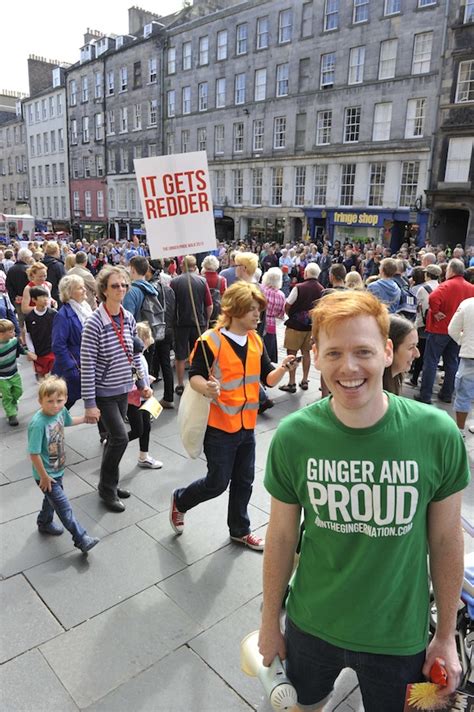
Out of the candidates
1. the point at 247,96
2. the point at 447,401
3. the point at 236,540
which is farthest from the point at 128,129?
the point at 236,540

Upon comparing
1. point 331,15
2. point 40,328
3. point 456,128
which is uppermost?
point 331,15

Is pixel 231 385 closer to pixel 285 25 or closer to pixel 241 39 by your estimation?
pixel 285 25

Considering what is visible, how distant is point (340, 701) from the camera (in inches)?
94.2

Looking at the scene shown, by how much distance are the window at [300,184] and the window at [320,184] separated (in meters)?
0.85

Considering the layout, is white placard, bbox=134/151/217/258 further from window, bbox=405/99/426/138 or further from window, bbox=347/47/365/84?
window, bbox=347/47/365/84

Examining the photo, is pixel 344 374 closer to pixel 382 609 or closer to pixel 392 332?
pixel 382 609

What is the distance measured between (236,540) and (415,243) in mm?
23273

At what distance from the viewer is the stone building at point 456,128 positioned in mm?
21594

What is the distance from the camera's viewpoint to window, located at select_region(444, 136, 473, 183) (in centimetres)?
2209

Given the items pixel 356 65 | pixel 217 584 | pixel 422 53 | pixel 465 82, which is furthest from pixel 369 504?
pixel 356 65

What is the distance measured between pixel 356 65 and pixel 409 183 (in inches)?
272

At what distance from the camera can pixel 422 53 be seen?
23297mm

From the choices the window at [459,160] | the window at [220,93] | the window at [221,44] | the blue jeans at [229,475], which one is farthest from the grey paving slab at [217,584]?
the window at [221,44]

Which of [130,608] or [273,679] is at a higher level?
[273,679]
